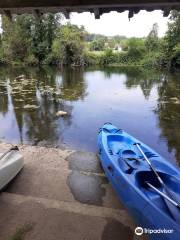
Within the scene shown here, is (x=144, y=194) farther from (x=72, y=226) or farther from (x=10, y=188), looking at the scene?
(x=10, y=188)

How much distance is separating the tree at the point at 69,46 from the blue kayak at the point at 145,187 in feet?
94.6

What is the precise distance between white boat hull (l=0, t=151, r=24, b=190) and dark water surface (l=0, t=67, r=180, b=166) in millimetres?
2720

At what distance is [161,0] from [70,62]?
3168 cm

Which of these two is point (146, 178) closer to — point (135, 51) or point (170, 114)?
point (170, 114)

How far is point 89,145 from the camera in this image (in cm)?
821

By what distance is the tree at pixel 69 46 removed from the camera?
3322 centimetres

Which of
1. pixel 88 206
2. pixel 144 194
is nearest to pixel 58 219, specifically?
pixel 88 206

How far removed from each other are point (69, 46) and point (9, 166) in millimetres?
30098

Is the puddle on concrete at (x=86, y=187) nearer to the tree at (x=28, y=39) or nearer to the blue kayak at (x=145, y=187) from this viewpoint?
the blue kayak at (x=145, y=187)

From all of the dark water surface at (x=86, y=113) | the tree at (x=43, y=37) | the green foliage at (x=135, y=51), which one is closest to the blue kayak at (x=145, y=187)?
the dark water surface at (x=86, y=113)

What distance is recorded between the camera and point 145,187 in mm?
4328

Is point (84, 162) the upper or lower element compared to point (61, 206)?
lower

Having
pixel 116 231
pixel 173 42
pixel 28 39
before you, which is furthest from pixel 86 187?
pixel 28 39

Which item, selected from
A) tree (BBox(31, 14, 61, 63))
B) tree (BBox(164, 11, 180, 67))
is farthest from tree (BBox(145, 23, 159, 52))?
tree (BBox(31, 14, 61, 63))
